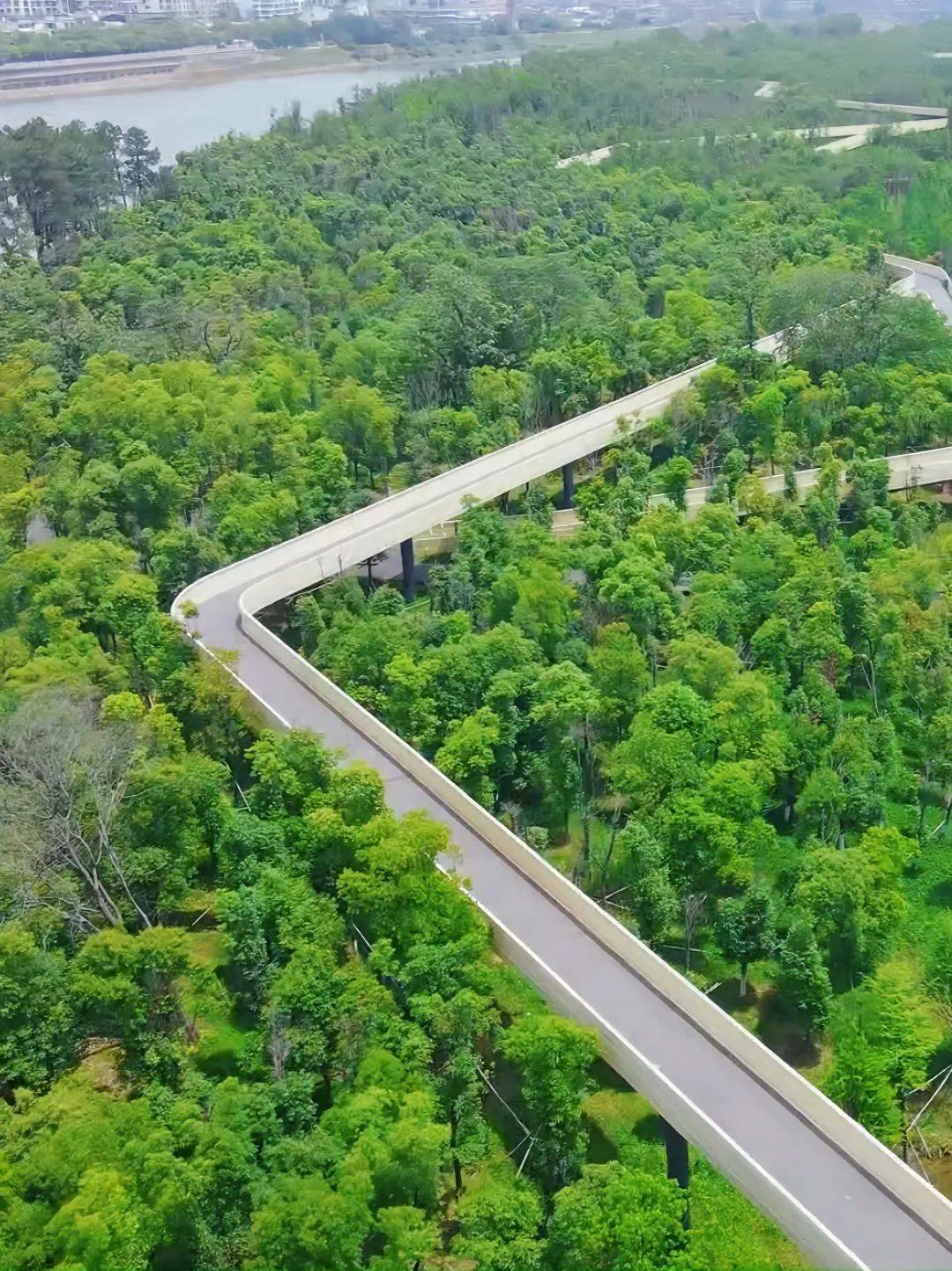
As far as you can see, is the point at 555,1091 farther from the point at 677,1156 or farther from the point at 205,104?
the point at 205,104

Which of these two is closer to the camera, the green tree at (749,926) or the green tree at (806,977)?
the green tree at (806,977)

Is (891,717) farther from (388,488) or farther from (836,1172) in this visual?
(388,488)

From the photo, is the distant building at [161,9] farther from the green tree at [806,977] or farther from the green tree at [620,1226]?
the green tree at [620,1226]

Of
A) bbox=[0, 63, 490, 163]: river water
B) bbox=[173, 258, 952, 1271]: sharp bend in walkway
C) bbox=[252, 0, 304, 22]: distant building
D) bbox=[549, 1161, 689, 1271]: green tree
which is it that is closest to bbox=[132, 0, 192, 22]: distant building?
bbox=[252, 0, 304, 22]: distant building

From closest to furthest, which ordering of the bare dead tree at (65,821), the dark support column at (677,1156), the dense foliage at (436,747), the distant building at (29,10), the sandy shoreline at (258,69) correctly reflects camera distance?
the dense foliage at (436,747) < the dark support column at (677,1156) < the bare dead tree at (65,821) < the sandy shoreline at (258,69) < the distant building at (29,10)

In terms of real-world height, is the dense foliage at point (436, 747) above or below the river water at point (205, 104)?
below

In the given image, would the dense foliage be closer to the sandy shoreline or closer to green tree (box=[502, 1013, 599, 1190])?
green tree (box=[502, 1013, 599, 1190])

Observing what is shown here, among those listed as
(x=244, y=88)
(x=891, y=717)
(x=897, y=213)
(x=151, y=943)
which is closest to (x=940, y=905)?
(x=891, y=717)

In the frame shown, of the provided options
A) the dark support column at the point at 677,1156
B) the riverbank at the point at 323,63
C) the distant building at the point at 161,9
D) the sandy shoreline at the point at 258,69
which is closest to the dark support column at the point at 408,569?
the dark support column at the point at 677,1156
